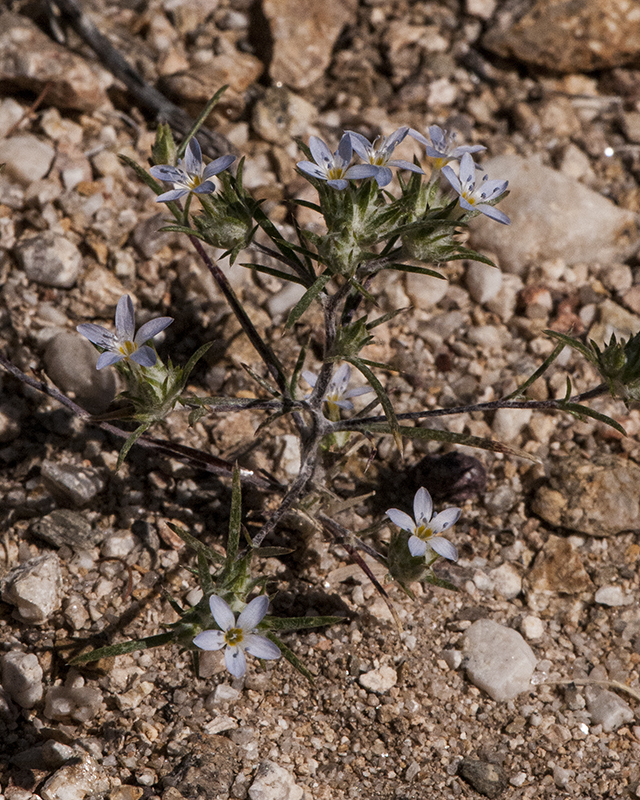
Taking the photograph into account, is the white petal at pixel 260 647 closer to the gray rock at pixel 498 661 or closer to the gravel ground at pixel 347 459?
the gravel ground at pixel 347 459

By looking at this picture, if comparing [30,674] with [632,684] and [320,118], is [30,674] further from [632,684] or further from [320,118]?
[320,118]

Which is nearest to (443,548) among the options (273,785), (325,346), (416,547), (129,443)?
(416,547)

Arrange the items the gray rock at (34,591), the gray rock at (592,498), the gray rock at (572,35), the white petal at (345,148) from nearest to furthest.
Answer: the white petal at (345,148)
the gray rock at (34,591)
the gray rock at (592,498)
the gray rock at (572,35)

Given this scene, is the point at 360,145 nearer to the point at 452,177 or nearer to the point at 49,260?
the point at 452,177

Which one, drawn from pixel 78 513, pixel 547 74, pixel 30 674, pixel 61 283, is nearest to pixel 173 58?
pixel 61 283

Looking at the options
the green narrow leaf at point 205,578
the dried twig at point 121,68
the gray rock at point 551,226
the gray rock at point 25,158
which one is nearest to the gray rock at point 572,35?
the gray rock at point 551,226

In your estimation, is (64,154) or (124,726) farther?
(64,154)
